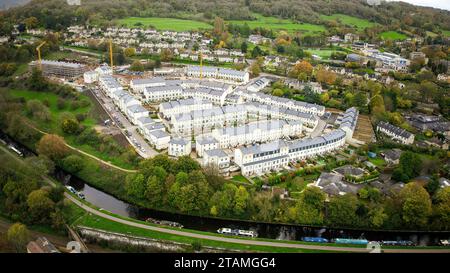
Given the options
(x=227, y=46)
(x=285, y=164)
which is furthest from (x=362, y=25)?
(x=285, y=164)

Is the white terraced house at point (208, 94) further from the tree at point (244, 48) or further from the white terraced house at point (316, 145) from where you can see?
the tree at point (244, 48)

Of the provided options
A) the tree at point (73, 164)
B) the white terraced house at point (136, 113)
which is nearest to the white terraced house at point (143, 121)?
the white terraced house at point (136, 113)

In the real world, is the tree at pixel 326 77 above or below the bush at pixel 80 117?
above

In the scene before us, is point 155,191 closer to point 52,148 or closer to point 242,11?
point 52,148

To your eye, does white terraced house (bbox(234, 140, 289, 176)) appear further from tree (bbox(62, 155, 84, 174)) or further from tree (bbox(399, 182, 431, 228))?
tree (bbox(62, 155, 84, 174))

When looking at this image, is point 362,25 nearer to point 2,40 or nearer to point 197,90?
point 197,90

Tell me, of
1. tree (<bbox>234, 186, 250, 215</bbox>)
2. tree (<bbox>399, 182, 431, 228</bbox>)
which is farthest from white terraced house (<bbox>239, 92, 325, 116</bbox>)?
tree (<bbox>234, 186, 250, 215</bbox>)
